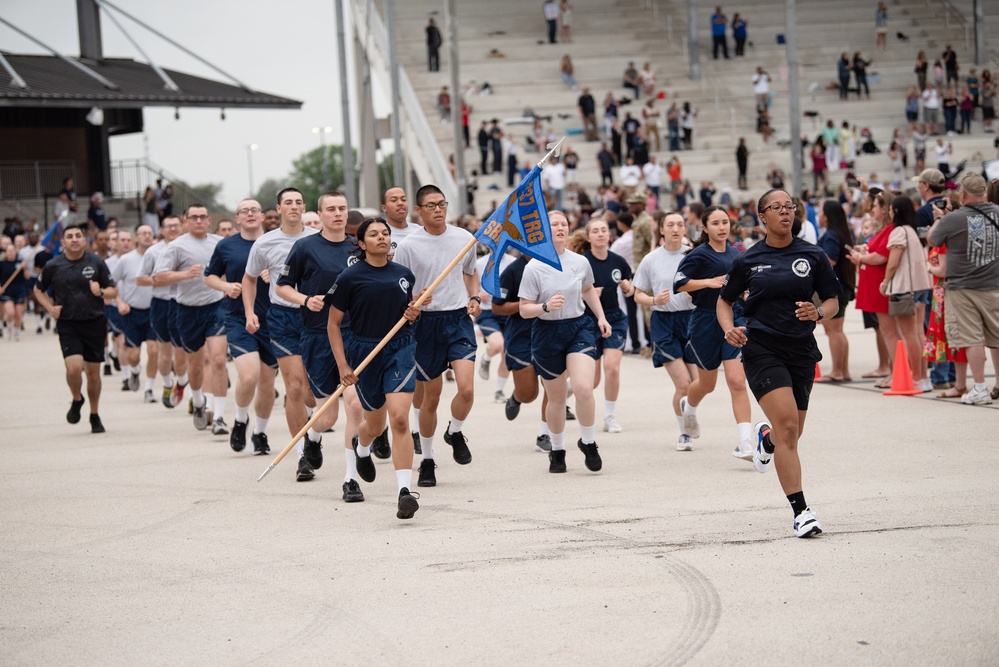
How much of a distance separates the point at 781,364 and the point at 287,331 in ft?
14.4

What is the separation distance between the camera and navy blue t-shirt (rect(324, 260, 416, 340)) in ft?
27.8

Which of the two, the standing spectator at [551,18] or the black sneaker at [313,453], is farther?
the standing spectator at [551,18]

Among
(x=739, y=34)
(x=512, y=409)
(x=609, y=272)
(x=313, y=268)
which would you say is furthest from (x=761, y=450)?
(x=739, y=34)

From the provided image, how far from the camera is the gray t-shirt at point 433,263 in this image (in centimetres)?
954

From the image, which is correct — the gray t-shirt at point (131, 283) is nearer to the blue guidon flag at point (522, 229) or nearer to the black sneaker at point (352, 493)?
the blue guidon flag at point (522, 229)

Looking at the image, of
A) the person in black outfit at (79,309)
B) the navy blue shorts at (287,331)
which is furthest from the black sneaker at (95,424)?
the navy blue shorts at (287,331)

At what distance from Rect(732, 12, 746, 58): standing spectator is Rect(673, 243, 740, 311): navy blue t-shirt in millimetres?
37595

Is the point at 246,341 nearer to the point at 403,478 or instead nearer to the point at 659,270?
the point at 403,478

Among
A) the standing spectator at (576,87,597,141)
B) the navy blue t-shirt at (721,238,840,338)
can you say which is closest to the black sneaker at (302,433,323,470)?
the navy blue t-shirt at (721,238,840,338)

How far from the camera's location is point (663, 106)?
4216 cm

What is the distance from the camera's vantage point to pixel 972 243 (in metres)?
11.6

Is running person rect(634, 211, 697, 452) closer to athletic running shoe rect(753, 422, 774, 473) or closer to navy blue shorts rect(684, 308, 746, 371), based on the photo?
navy blue shorts rect(684, 308, 746, 371)

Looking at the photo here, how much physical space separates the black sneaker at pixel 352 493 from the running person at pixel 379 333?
0.47 meters

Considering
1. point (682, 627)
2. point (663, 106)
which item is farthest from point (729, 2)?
point (682, 627)
